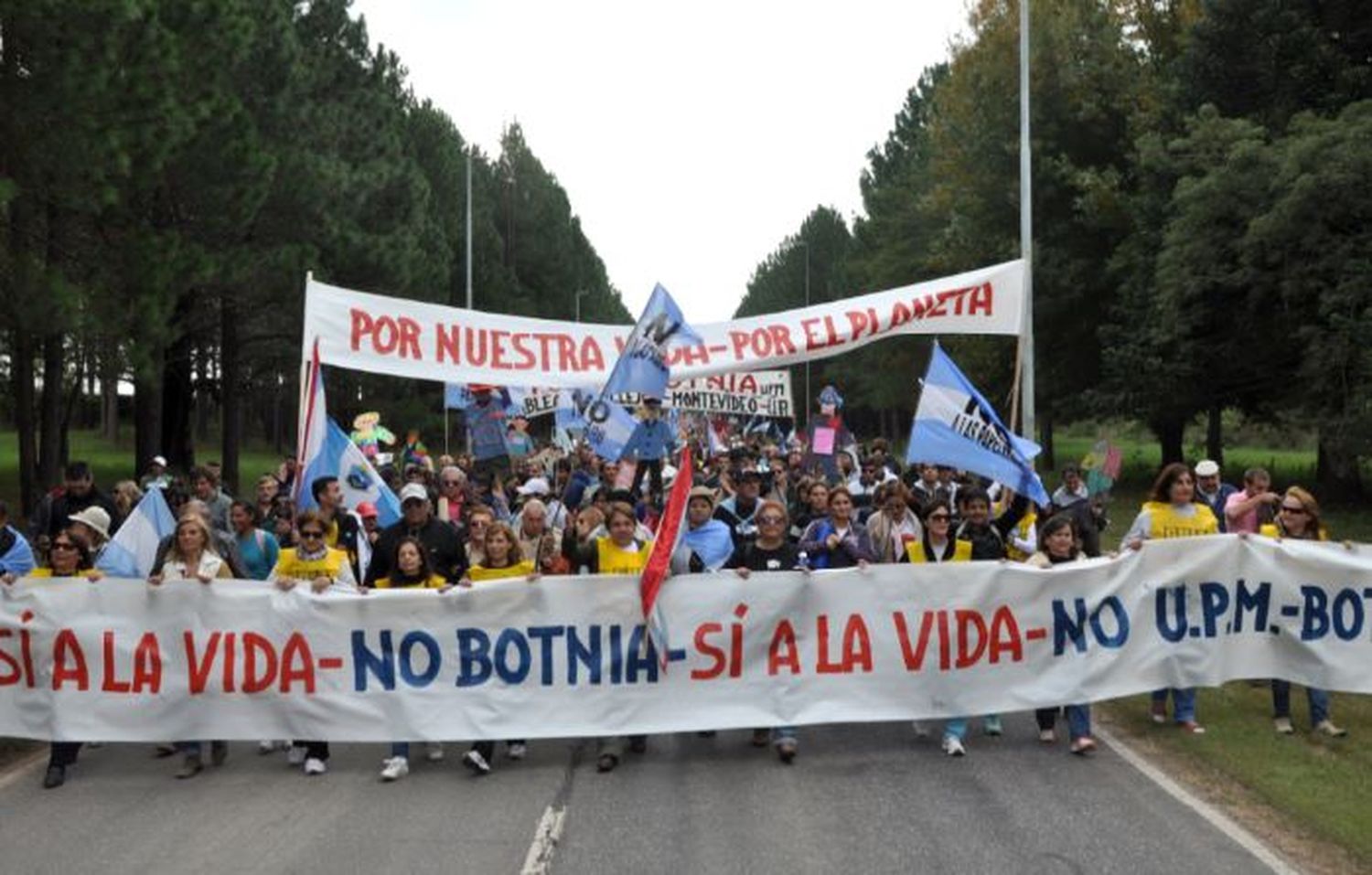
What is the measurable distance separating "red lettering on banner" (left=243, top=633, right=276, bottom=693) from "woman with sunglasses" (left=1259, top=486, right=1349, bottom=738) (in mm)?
6307

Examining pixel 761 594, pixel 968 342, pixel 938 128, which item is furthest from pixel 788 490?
pixel 938 128

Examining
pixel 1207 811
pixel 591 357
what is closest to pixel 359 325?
pixel 591 357

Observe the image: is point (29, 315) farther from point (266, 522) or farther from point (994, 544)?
point (994, 544)

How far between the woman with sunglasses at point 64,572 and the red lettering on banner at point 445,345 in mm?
2957

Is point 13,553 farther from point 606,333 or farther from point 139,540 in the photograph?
point 606,333

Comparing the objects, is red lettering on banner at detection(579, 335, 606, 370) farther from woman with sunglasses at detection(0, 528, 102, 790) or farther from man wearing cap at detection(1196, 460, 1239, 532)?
man wearing cap at detection(1196, 460, 1239, 532)

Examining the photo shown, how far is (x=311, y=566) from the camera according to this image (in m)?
8.23

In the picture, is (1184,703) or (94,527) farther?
(94,527)

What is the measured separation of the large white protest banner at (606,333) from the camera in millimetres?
10141

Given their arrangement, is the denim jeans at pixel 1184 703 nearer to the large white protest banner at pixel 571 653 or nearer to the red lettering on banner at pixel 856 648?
the large white protest banner at pixel 571 653

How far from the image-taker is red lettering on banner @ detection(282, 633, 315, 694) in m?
7.94

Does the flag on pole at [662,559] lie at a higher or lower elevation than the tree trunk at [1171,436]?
lower

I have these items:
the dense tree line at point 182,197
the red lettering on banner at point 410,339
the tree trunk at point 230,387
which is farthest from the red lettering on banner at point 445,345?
the tree trunk at point 230,387

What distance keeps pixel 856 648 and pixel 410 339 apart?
4332 millimetres
